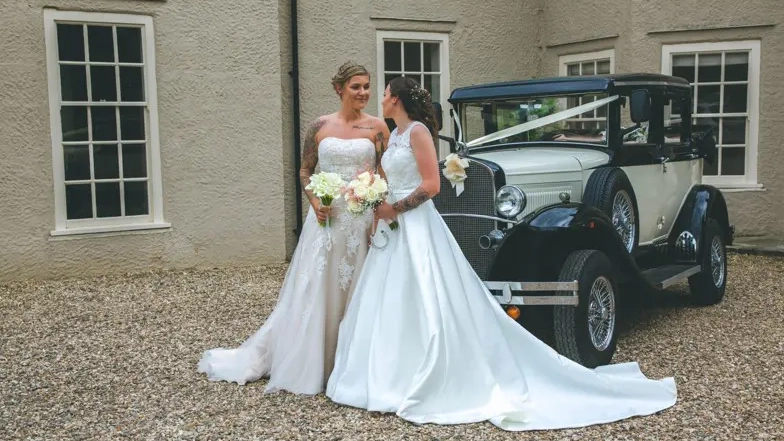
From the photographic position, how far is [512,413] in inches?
167

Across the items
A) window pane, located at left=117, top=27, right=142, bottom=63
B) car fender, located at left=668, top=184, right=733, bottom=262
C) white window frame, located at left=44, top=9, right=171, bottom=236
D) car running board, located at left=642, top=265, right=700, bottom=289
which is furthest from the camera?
window pane, located at left=117, top=27, right=142, bottom=63

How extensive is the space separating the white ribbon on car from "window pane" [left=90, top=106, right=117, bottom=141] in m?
4.38

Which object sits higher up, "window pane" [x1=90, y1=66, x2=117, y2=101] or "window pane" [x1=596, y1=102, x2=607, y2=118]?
"window pane" [x1=90, y1=66, x2=117, y2=101]

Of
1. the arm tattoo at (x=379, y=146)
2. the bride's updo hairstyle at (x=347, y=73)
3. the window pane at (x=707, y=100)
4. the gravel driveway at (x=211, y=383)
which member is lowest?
the gravel driveway at (x=211, y=383)

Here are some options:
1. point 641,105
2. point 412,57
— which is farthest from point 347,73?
point 412,57

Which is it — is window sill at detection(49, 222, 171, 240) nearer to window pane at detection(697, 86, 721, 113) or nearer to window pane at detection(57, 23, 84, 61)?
window pane at detection(57, 23, 84, 61)

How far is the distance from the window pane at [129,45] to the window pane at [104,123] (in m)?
0.57

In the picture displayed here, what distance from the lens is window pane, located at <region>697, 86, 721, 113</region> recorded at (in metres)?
10.6

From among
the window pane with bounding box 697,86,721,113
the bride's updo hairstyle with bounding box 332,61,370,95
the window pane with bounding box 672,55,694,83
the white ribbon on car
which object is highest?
the window pane with bounding box 672,55,694,83

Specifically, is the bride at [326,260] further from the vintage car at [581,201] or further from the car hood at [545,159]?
the car hood at [545,159]

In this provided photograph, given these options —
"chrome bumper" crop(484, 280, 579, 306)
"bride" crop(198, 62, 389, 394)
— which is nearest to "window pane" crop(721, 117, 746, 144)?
"chrome bumper" crop(484, 280, 579, 306)

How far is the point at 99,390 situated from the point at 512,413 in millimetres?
Answer: 2481

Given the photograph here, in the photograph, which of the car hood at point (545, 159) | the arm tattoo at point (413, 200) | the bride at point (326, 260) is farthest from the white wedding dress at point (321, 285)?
the car hood at point (545, 159)

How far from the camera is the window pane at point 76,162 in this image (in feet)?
28.9
